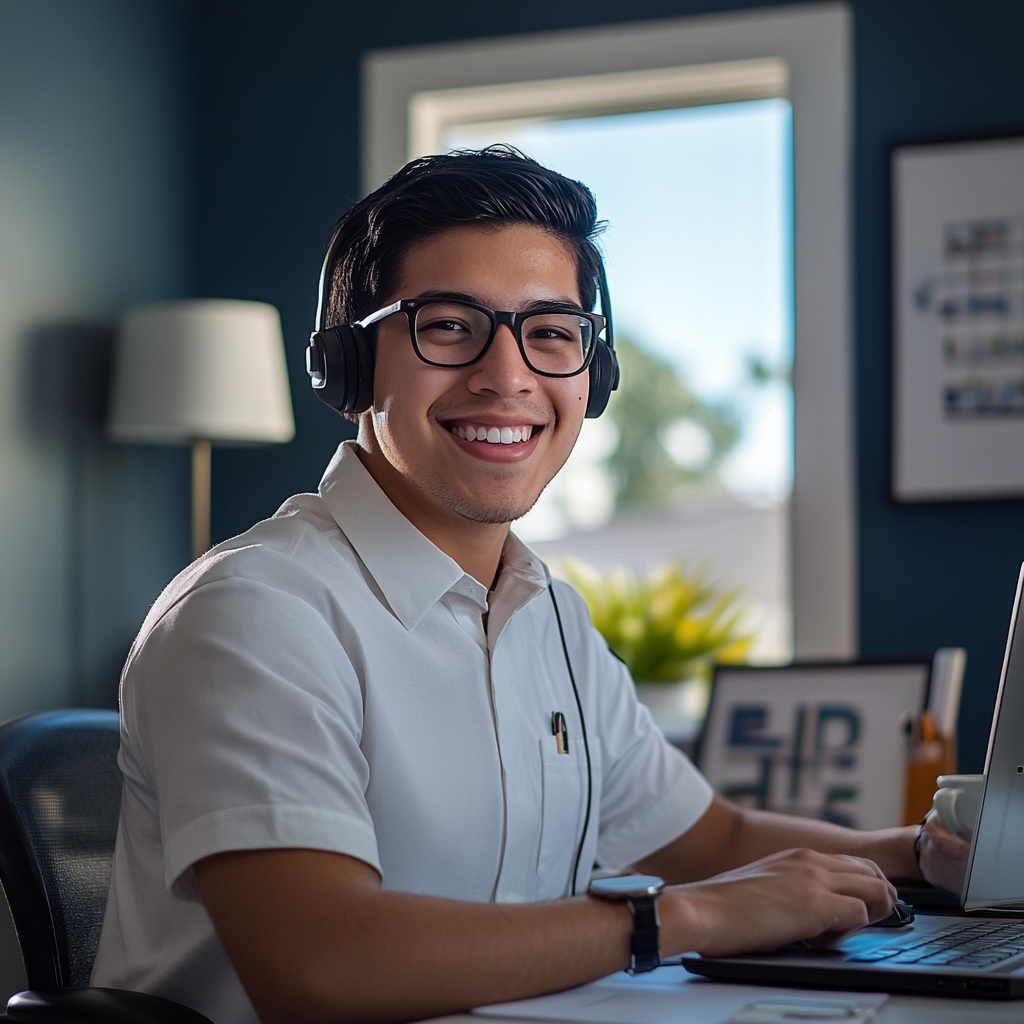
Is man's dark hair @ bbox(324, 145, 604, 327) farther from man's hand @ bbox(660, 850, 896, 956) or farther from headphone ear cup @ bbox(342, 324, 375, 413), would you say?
man's hand @ bbox(660, 850, 896, 956)

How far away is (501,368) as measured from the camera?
4.22ft

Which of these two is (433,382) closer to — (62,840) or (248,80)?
(62,840)

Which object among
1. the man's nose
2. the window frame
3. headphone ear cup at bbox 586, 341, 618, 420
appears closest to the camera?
the man's nose

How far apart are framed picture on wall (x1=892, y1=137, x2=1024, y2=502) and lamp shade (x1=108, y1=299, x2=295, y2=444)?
4.55ft

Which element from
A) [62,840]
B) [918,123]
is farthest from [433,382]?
[918,123]

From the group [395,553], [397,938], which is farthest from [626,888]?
[395,553]

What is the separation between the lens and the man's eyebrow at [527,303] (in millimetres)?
1268

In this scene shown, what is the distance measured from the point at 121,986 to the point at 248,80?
9.07 feet

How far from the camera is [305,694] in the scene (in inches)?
40.2

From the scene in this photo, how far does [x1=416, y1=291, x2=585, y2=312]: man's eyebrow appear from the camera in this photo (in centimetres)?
127

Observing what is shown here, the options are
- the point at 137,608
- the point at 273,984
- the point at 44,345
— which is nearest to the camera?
the point at 273,984

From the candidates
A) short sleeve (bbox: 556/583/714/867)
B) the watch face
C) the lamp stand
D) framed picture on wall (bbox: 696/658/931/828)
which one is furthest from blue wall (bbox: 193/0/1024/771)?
the watch face

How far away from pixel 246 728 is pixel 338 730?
85mm

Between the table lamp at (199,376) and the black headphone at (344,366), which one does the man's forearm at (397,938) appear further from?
the table lamp at (199,376)
